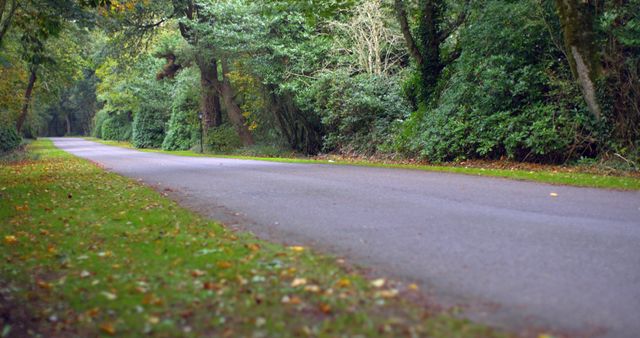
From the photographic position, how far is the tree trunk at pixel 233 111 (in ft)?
101

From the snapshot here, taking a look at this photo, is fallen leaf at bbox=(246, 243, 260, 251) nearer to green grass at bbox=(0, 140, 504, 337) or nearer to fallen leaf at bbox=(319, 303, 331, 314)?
green grass at bbox=(0, 140, 504, 337)

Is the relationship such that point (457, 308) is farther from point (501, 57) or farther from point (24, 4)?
point (24, 4)

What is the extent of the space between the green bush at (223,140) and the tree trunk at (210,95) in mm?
1046

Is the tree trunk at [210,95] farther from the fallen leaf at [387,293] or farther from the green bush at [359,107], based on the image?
the fallen leaf at [387,293]

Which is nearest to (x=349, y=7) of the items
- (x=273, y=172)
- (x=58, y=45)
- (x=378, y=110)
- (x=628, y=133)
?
(x=378, y=110)

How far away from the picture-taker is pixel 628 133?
13.8 metres

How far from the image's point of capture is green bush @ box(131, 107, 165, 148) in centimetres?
4517

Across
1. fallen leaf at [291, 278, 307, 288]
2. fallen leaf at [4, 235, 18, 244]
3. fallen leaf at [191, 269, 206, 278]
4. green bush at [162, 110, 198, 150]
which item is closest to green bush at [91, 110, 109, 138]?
green bush at [162, 110, 198, 150]

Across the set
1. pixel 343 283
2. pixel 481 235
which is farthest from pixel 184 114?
pixel 343 283

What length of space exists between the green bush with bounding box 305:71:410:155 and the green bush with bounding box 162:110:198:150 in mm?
14912

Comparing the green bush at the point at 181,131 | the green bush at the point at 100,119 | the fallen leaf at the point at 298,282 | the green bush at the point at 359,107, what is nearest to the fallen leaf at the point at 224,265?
the fallen leaf at the point at 298,282

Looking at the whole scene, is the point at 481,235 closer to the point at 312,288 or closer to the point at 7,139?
the point at 312,288

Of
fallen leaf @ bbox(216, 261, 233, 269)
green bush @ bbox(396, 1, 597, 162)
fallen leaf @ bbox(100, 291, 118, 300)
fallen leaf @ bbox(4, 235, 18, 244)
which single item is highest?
green bush @ bbox(396, 1, 597, 162)

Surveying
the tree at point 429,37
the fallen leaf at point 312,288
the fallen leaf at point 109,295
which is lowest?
the fallen leaf at point 109,295
